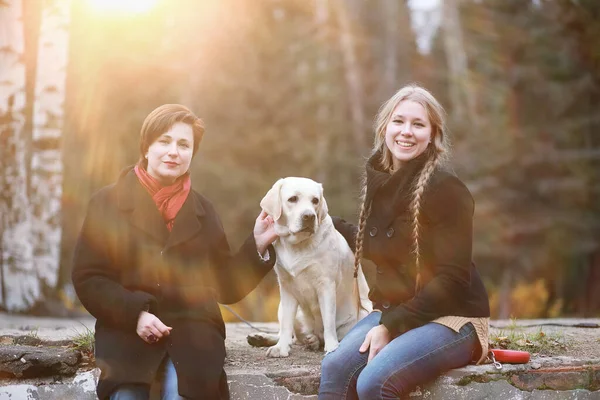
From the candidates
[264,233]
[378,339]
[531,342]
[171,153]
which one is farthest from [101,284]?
[531,342]

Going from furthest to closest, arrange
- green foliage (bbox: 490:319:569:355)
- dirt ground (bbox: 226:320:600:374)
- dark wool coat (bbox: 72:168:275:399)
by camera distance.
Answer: green foliage (bbox: 490:319:569:355) → dirt ground (bbox: 226:320:600:374) → dark wool coat (bbox: 72:168:275:399)

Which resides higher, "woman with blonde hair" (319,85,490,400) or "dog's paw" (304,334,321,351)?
"woman with blonde hair" (319,85,490,400)

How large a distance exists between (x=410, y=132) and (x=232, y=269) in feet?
3.85

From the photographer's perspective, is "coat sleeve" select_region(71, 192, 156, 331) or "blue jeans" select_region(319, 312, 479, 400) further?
"coat sleeve" select_region(71, 192, 156, 331)

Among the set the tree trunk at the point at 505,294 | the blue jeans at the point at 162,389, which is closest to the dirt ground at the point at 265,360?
the blue jeans at the point at 162,389

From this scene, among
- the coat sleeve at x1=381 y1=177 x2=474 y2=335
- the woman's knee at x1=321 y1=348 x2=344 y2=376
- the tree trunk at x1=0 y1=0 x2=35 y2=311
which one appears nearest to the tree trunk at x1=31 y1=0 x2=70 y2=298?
the tree trunk at x1=0 y1=0 x2=35 y2=311

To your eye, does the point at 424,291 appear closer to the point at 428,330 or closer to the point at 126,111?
the point at 428,330

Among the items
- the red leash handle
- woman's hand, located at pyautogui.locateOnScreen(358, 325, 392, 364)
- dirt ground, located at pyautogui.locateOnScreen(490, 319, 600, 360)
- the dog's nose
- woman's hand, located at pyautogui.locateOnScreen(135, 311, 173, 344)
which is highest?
the dog's nose

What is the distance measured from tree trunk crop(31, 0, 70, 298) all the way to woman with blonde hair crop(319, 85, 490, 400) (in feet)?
14.2

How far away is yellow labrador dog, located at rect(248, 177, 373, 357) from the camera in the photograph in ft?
11.7

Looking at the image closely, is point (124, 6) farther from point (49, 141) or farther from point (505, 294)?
point (505, 294)

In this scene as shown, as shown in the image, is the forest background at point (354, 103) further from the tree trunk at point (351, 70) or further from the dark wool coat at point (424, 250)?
the dark wool coat at point (424, 250)

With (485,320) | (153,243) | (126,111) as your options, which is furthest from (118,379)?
(126,111)

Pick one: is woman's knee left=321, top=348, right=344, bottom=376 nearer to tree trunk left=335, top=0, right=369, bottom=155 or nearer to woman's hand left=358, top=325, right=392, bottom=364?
woman's hand left=358, top=325, right=392, bottom=364
